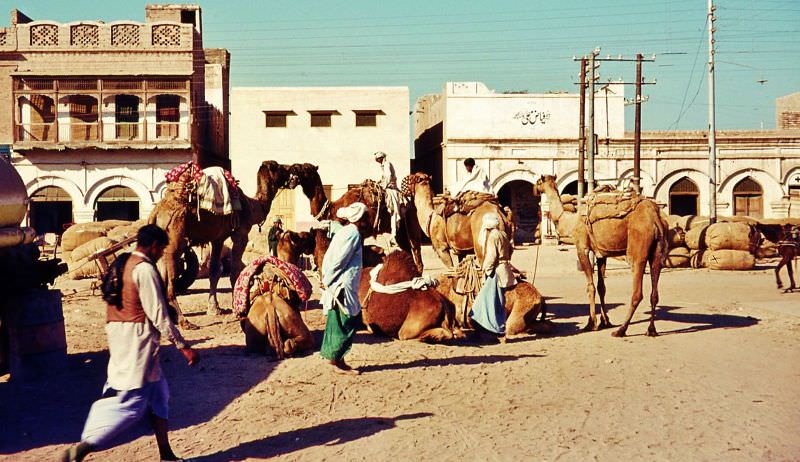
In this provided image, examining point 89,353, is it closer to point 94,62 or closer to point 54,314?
point 54,314

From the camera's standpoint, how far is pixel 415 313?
374 inches

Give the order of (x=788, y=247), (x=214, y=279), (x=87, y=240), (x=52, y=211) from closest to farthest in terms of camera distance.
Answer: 1. (x=214, y=279)
2. (x=788, y=247)
3. (x=87, y=240)
4. (x=52, y=211)

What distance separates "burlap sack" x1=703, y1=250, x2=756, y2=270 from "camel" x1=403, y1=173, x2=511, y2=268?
1328 cm

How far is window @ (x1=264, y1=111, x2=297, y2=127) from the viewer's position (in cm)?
3133

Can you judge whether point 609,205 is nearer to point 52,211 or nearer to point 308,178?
point 308,178

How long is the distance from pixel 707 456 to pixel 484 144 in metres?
27.5

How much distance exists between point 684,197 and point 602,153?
4535 millimetres

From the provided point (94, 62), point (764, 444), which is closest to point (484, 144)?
point (94, 62)

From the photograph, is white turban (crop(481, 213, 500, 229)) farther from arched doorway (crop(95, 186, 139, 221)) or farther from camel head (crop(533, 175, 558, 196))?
arched doorway (crop(95, 186, 139, 221))

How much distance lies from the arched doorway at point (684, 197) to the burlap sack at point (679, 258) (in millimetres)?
10612

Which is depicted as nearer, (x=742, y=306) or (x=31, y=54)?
(x=742, y=306)

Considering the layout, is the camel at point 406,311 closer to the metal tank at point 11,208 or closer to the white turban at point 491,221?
the white turban at point 491,221

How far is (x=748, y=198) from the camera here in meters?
34.4

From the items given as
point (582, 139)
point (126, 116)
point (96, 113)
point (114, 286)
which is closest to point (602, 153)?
point (582, 139)
